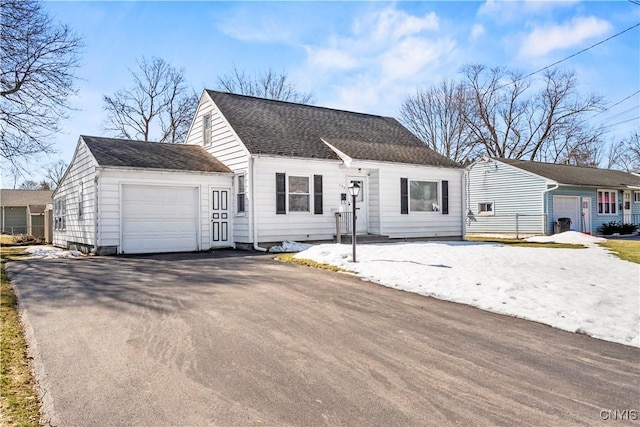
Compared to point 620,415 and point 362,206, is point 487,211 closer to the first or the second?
point 362,206

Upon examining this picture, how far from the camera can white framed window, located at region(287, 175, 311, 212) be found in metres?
14.8

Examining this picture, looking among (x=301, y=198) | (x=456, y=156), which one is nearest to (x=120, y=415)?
(x=301, y=198)

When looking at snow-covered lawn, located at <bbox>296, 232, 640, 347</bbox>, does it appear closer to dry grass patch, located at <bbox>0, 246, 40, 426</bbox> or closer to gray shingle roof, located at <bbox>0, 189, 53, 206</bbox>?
dry grass patch, located at <bbox>0, 246, 40, 426</bbox>

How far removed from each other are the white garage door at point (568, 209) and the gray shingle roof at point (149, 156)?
19.4m

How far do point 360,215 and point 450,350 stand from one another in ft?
38.3

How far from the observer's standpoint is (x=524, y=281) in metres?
7.84

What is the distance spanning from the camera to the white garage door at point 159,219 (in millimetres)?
13414

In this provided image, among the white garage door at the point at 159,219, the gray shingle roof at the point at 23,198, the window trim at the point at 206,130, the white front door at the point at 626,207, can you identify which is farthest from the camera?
the gray shingle roof at the point at 23,198

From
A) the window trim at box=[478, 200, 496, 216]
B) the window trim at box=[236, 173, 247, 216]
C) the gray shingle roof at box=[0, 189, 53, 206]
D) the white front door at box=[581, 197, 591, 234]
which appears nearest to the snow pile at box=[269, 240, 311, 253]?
the window trim at box=[236, 173, 247, 216]

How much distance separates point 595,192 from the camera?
27422mm

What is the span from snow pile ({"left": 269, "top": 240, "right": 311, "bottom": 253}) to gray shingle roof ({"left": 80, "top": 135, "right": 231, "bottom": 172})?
3349 millimetres

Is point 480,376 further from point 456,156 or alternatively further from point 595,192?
point 456,156

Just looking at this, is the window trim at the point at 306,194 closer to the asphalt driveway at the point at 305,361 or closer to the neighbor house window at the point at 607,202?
the asphalt driveway at the point at 305,361

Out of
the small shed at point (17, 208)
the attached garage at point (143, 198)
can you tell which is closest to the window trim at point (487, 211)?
the attached garage at point (143, 198)
